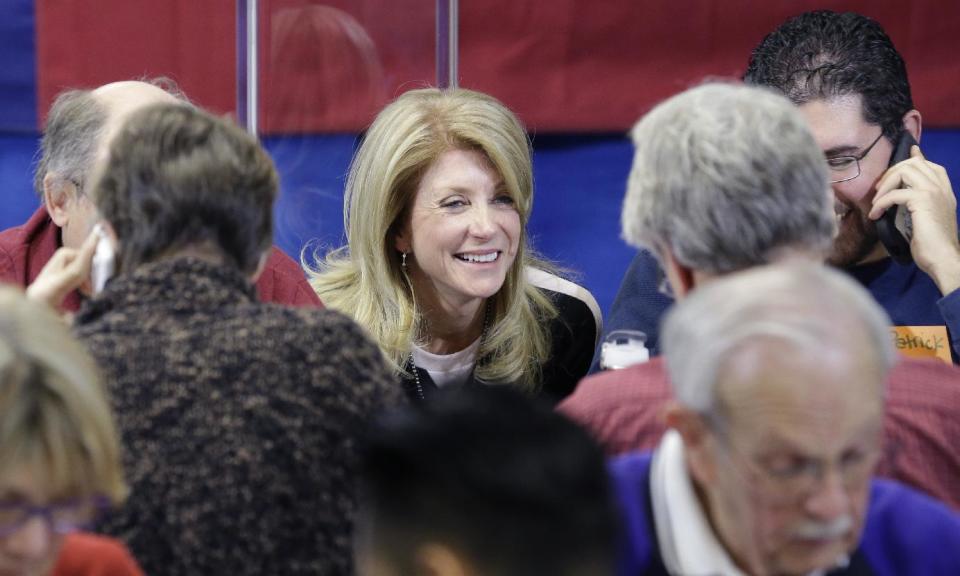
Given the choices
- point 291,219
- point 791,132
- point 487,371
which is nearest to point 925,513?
point 791,132

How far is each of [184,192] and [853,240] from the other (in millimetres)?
1662

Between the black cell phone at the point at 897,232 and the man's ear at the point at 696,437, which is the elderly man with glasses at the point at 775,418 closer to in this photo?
the man's ear at the point at 696,437

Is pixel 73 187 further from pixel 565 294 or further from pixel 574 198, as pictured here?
pixel 574 198

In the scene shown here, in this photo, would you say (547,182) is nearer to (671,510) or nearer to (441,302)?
(441,302)

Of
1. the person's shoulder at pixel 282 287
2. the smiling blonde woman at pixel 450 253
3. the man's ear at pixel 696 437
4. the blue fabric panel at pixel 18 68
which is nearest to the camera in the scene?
the man's ear at pixel 696 437

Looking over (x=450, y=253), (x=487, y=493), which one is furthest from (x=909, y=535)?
(x=450, y=253)

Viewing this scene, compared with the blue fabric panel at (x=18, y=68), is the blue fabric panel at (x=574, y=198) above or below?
below

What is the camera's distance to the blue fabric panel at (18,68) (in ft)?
15.1

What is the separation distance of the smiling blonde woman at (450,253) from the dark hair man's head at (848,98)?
692 millimetres

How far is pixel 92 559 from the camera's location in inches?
61.6

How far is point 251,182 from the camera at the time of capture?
6.20 feet

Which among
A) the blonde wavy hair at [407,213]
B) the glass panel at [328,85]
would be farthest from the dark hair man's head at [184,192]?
the glass panel at [328,85]

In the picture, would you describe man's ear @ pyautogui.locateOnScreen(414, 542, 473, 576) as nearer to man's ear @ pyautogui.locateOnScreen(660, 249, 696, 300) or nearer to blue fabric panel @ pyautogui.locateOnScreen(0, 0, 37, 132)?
man's ear @ pyautogui.locateOnScreen(660, 249, 696, 300)

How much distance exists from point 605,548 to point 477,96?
2369mm
